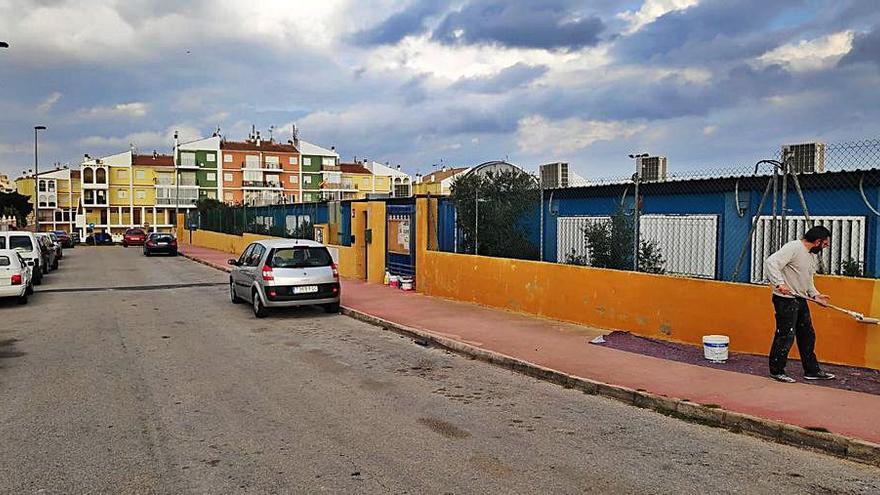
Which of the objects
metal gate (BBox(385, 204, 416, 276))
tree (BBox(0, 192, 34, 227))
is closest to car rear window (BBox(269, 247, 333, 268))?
metal gate (BBox(385, 204, 416, 276))

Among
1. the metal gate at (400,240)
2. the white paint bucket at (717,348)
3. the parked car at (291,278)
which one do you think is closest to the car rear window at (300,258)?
the parked car at (291,278)

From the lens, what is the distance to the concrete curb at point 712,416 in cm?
544

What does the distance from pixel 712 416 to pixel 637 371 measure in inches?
66.7

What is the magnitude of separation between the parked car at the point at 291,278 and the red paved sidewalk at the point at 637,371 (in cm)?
87

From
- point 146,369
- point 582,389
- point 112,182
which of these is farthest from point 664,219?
point 112,182

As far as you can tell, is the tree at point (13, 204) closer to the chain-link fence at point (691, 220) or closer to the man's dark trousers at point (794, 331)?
the chain-link fence at point (691, 220)

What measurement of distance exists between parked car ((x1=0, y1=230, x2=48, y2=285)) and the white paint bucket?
19411 millimetres

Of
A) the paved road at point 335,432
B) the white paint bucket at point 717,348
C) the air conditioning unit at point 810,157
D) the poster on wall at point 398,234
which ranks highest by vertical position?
the air conditioning unit at point 810,157

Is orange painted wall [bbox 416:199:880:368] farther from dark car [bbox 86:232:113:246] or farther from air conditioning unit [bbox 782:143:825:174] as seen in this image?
dark car [bbox 86:232:113:246]

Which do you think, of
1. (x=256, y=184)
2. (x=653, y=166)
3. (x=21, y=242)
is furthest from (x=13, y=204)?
(x=653, y=166)

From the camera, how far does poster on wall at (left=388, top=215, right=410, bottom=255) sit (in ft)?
57.2

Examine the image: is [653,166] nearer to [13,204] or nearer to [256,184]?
[13,204]

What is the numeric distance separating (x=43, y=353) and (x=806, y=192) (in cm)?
1158

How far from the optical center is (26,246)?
879 inches
